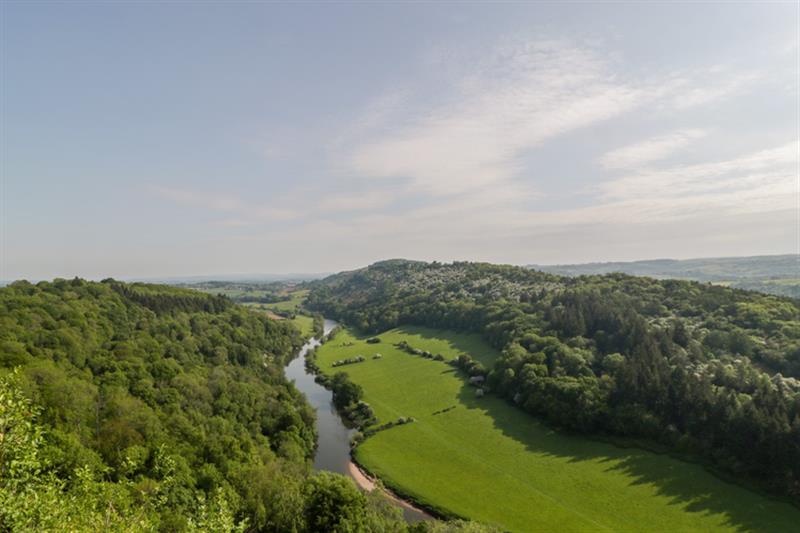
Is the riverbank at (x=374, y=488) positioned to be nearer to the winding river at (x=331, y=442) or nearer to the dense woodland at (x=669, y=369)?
the winding river at (x=331, y=442)

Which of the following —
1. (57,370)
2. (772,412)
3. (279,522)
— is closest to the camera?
(279,522)

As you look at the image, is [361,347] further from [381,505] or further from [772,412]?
[772,412]

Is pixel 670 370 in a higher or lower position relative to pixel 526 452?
higher

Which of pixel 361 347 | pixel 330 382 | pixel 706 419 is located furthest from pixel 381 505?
pixel 361 347

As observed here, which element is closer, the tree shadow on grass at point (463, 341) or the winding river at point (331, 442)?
the winding river at point (331, 442)

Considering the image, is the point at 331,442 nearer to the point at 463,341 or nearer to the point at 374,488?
the point at 374,488

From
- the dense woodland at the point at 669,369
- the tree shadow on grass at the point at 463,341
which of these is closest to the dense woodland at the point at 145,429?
the dense woodland at the point at 669,369

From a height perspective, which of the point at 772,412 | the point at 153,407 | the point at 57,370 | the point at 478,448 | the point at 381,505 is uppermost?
the point at 57,370
